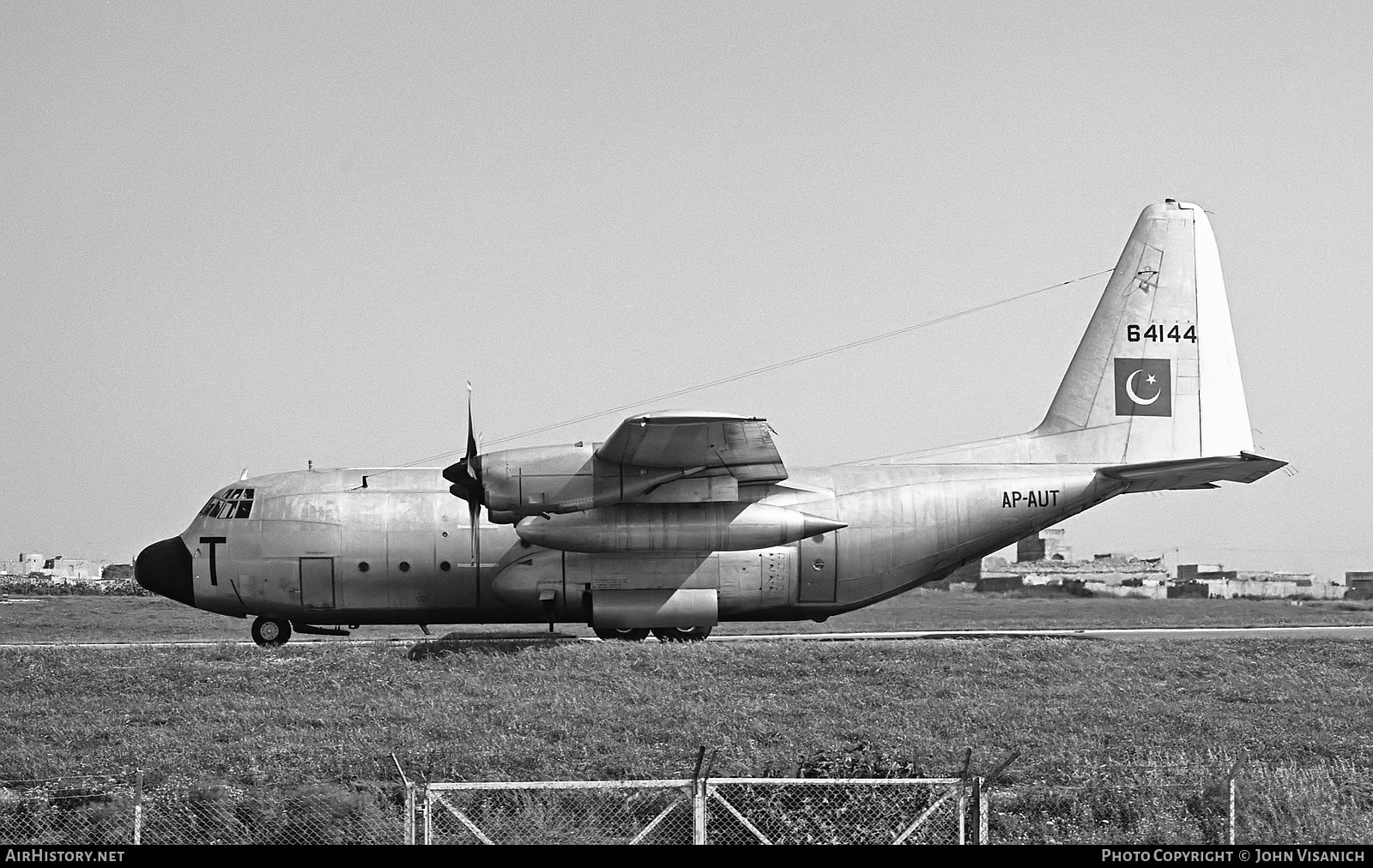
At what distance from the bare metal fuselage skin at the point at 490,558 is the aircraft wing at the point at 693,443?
1.81 metres

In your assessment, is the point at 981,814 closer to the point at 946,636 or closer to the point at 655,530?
the point at 655,530

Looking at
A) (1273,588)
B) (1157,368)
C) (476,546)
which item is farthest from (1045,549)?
(476,546)

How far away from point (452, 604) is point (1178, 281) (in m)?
17.0

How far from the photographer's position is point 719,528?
24.3m

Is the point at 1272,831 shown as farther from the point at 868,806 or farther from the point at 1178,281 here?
the point at 1178,281

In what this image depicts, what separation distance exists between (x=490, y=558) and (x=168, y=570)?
6.45 metres

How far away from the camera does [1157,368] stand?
28.3m

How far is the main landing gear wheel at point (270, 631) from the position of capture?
26062 millimetres

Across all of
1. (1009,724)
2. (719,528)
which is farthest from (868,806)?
(719,528)

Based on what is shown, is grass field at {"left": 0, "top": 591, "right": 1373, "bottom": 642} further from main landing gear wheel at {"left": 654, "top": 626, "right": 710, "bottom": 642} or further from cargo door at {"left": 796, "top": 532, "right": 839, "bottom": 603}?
cargo door at {"left": 796, "top": 532, "right": 839, "bottom": 603}

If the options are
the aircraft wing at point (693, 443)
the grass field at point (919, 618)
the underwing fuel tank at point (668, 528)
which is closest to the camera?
the aircraft wing at point (693, 443)

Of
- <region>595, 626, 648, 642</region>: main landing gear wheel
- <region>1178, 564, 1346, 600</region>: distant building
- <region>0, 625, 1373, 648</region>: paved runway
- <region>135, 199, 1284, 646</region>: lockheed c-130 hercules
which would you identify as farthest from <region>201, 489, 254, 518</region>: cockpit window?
<region>1178, 564, 1346, 600</region>: distant building

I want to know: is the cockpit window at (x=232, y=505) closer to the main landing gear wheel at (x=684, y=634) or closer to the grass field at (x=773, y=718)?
the grass field at (x=773, y=718)

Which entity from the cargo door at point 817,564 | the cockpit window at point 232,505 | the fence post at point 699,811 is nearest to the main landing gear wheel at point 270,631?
the cockpit window at point 232,505
